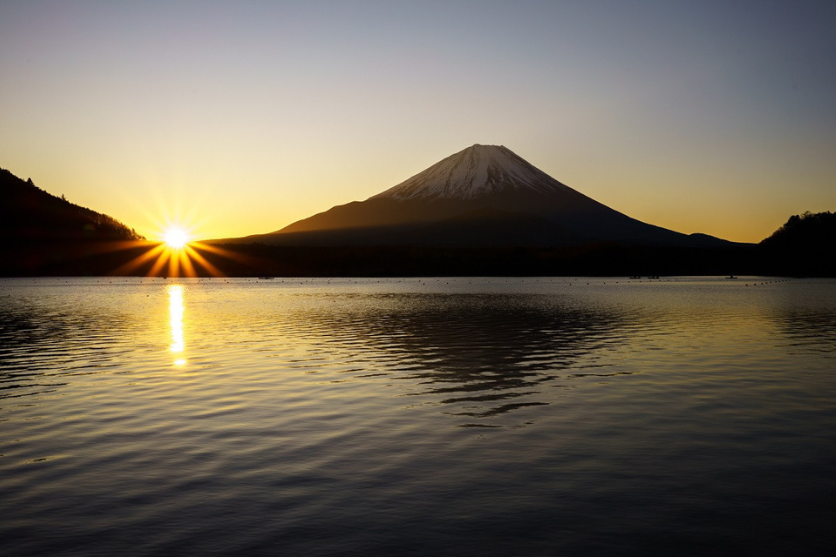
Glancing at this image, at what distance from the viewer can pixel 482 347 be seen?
34.8 m

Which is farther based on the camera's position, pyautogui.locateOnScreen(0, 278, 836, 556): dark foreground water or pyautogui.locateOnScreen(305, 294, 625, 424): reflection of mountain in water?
pyautogui.locateOnScreen(305, 294, 625, 424): reflection of mountain in water

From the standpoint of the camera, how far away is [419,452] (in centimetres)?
1484

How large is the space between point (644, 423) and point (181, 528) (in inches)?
457

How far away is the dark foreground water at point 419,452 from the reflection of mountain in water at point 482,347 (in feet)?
0.76

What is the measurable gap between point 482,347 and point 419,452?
20251mm

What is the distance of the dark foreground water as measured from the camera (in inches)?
405

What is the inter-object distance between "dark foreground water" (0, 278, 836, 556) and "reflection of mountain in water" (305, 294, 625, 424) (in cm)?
23

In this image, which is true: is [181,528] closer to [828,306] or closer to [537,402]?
[537,402]

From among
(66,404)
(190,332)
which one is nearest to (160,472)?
(66,404)

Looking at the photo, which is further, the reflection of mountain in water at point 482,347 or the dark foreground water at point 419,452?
the reflection of mountain in water at point 482,347

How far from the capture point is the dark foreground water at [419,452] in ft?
33.7

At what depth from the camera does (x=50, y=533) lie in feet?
33.7

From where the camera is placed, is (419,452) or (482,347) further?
(482,347)

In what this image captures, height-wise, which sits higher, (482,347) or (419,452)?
(482,347)
